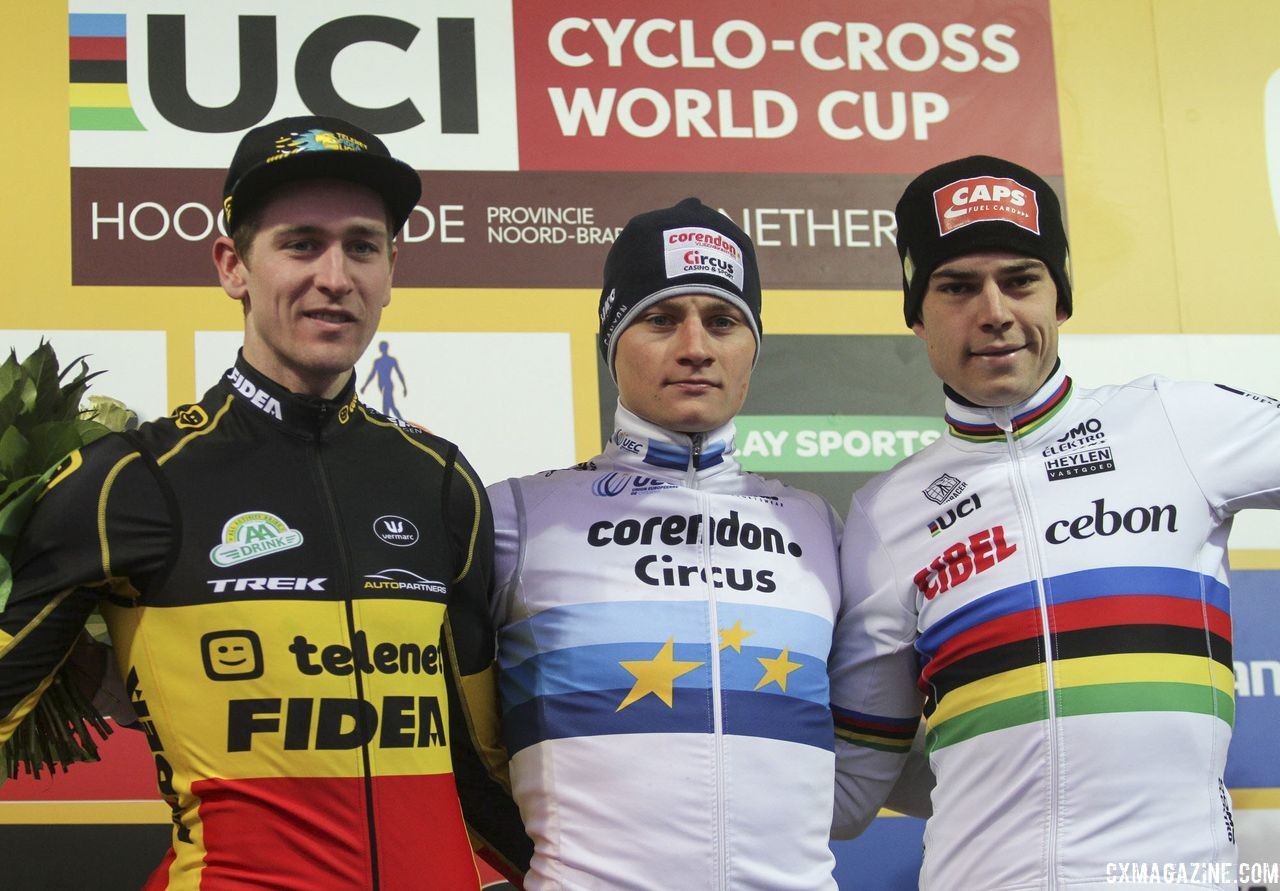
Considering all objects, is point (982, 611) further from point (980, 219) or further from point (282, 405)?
point (282, 405)

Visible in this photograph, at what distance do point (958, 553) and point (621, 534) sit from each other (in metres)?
0.49

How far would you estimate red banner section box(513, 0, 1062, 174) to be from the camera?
2938mm

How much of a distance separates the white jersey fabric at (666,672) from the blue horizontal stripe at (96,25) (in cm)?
136

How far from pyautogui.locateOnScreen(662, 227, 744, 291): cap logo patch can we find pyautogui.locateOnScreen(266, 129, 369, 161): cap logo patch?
0.53 m

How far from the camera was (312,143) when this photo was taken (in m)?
1.76

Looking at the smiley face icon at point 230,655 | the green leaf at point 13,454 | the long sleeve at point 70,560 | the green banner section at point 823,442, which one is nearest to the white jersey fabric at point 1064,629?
the green banner section at point 823,442

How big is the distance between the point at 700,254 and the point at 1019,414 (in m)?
0.53

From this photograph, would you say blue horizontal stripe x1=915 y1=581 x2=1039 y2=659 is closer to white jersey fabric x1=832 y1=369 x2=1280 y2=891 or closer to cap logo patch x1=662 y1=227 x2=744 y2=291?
white jersey fabric x1=832 y1=369 x2=1280 y2=891

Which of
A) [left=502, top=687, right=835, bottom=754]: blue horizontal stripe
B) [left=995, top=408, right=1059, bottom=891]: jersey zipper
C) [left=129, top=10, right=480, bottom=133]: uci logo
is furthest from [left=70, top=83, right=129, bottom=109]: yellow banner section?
[left=995, top=408, right=1059, bottom=891]: jersey zipper

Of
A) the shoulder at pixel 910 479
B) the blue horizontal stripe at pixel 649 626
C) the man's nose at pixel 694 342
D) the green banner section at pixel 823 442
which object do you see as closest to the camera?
the blue horizontal stripe at pixel 649 626

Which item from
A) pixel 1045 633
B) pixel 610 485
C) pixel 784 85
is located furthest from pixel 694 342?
pixel 784 85

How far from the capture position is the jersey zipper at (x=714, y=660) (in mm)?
1867

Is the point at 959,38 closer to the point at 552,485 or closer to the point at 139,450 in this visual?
the point at 552,485

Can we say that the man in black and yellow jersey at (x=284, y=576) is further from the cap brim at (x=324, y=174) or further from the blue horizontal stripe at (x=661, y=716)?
the blue horizontal stripe at (x=661, y=716)
